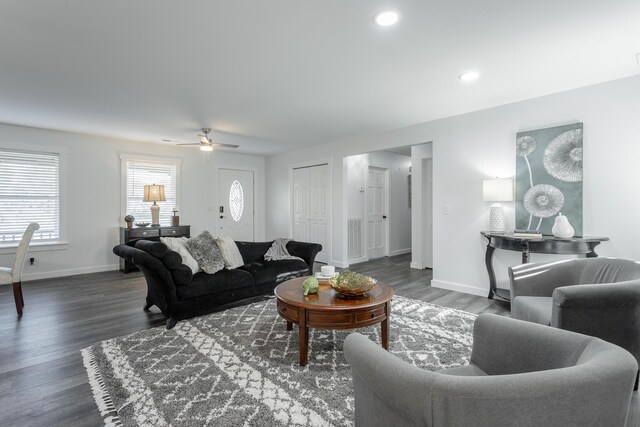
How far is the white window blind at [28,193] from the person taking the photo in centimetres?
477

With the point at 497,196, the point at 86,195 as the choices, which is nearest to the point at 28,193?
the point at 86,195

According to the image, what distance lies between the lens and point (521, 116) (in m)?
3.71

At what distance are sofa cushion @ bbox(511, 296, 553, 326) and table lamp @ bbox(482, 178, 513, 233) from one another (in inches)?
55.6

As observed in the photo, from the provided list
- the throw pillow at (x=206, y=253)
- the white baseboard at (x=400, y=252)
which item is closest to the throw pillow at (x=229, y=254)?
the throw pillow at (x=206, y=253)

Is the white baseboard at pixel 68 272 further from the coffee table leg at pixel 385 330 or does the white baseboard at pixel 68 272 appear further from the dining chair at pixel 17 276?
the coffee table leg at pixel 385 330

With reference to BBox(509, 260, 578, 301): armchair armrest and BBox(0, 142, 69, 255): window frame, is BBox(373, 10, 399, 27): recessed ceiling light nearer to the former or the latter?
BBox(509, 260, 578, 301): armchair armrest

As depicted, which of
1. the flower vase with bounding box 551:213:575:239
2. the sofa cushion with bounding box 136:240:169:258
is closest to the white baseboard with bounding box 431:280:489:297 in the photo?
the flower vase with bounding box 551:213:575:239

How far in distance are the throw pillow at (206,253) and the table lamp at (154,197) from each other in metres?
2.54

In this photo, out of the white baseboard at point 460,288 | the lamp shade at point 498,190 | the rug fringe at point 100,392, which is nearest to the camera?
the rug fringe at point 100,392

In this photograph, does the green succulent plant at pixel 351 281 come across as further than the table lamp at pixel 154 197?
No

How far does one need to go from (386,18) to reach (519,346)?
2026 millimetres

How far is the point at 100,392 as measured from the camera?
1976 millimetres

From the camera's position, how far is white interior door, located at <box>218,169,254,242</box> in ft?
23.2

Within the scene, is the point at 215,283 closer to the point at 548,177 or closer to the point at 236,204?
the point at 548,177
